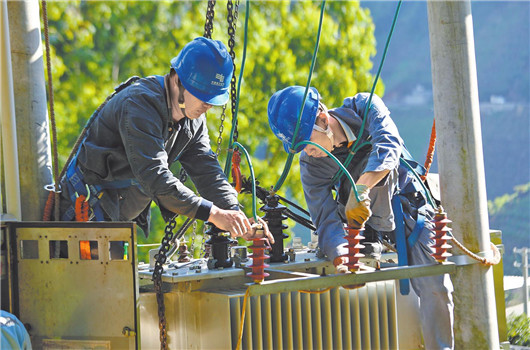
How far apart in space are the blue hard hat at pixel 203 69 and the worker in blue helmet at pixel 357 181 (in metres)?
0.40

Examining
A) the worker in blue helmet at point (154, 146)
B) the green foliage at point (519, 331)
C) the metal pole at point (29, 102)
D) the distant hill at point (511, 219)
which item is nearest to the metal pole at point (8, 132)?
the metal pole at point (29, 102)

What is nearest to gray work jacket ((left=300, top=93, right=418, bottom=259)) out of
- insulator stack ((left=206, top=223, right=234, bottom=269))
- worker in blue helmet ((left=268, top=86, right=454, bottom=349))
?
worker in blue helmet ((left=268, top=86, right=454, bottom=349))

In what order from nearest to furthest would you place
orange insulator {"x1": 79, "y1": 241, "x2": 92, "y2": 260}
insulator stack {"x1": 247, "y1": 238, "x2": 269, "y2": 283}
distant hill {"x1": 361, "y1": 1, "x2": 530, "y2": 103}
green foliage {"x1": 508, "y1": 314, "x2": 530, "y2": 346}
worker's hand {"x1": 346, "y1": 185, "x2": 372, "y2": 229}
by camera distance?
insulator stack {"x1": 247, "y1": 238, "x2": 269, "y2": 283} → orange insulator {"x1": 79, "y1": 241, "x2": 92, "y2": 260} → worker's hand {"x1": 346, "y1": 185, "x2": 372, "y2": 229} → green foliage {"x1": 508, "y1": 314, "x2": 530, "y2": 346} → distant hill {"x1": 361, "y1": 1, "x2": 530, "y2": 103}

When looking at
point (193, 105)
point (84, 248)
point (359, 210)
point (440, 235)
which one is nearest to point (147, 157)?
point (193, 105)

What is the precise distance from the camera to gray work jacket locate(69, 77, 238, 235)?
3537mm

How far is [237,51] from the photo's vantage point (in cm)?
1520

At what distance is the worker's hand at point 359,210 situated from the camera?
3.43 m

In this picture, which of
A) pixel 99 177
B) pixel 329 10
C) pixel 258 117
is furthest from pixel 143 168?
pixel 329 10

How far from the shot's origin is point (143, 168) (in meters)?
3.53

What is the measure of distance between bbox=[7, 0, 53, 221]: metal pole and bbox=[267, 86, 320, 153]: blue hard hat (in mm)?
1323

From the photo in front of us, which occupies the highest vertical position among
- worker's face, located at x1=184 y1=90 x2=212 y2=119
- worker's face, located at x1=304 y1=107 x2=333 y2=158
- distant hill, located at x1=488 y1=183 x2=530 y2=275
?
worker's face, located at x1=184 y1=90 x2=212 y2=119

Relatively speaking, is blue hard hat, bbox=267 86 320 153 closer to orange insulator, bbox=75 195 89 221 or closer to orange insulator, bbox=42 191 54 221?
orange insulator, bbox=75 195 89 221

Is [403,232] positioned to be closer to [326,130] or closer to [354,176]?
[354,176]

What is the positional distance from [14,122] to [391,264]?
7.74ft
